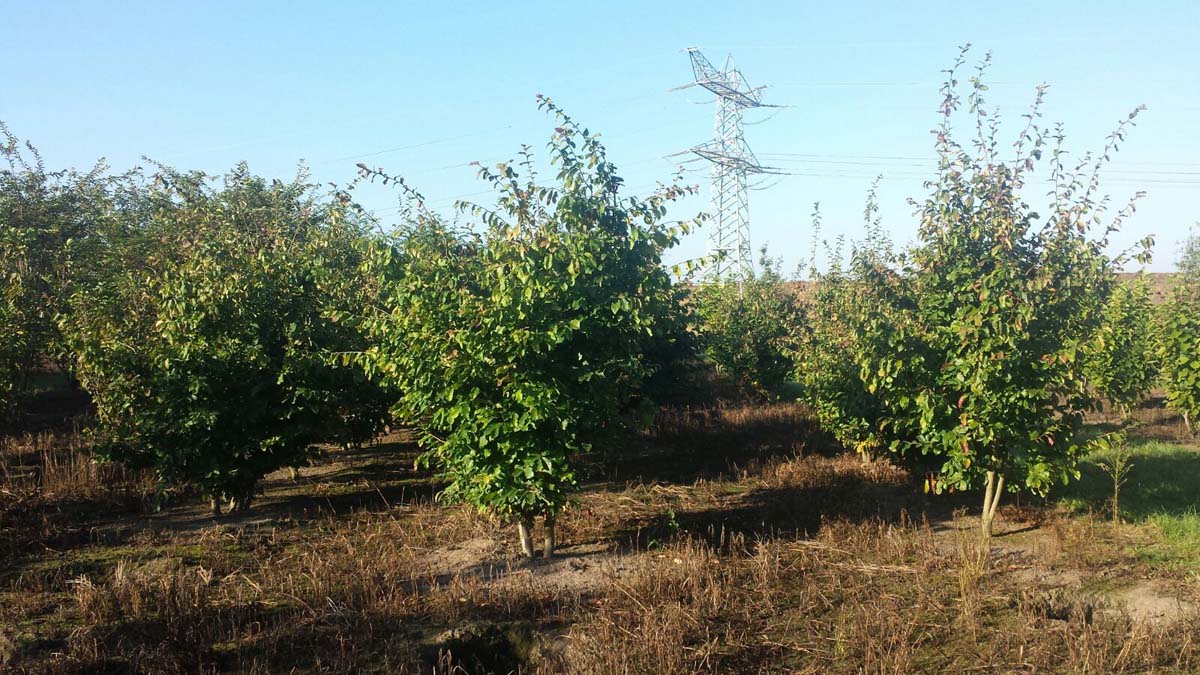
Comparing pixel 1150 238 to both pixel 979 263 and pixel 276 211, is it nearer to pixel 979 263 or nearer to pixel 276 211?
pixel 979 263

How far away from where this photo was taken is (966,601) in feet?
19.0

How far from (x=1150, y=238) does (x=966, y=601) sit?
3690 millimetres

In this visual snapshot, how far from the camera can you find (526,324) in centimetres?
614

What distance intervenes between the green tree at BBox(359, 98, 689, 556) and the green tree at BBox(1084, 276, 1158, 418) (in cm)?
1165

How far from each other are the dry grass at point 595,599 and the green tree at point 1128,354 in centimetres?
736

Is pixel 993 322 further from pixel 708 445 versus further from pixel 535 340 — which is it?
pixel 708 445

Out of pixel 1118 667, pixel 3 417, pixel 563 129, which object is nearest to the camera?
pixel 1118 667

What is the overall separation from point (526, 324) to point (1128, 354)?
14.1m

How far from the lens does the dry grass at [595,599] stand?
505 cm

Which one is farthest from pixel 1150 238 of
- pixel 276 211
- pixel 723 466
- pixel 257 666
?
pixel 276 211

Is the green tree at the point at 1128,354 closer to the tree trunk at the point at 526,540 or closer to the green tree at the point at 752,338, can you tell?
the green tree at the point at 752,338

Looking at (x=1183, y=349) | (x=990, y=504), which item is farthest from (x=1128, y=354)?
(x=990, y=504)

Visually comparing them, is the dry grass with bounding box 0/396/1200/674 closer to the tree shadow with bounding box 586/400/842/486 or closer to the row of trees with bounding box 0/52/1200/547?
the row of trees with bounding box 0/52/1200/547

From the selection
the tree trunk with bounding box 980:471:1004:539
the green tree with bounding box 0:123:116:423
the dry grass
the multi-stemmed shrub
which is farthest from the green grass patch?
the green tree with bounding box 0:123:116:423
